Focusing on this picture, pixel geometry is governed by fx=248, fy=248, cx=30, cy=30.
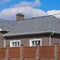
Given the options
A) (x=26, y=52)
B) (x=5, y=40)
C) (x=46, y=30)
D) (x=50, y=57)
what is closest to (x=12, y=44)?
(x=5, y=40)

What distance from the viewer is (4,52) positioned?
79.9 feet

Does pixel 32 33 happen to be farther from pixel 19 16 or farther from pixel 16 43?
pixel 19 16

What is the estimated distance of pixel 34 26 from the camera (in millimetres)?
30938

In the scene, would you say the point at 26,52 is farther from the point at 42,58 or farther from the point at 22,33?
the point at 22,33

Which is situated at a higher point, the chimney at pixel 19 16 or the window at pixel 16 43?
the chimney at pixel 19 16

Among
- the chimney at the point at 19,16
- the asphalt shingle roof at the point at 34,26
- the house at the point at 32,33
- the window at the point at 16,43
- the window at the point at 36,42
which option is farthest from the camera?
the chimney at the point at 19,16

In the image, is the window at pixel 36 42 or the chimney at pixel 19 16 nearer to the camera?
A: the window at pixel 36 42

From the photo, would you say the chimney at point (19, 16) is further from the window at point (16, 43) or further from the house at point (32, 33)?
the window at point (16, 43)

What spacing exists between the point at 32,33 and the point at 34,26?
2621 millimetres

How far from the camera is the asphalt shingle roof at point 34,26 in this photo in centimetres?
2840

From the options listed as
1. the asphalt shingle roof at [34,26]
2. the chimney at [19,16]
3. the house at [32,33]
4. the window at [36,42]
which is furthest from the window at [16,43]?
the chimney at [19,16]

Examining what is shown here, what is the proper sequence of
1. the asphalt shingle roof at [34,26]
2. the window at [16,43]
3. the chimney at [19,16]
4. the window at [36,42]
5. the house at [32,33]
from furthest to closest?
the chimney at [19,16] < the window at [16,43] < the asphalt shingle roof at [34,26] < the window at [36,42] < the house at [32,33]

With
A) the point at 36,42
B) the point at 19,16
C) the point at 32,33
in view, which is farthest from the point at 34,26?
the point at 19,16

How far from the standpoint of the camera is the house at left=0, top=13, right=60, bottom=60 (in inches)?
1075
